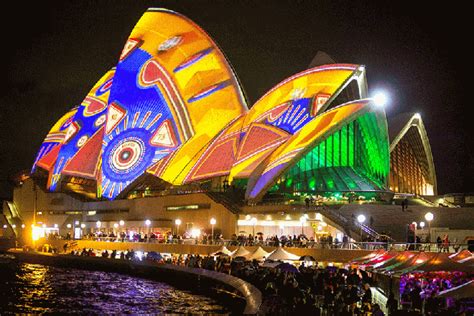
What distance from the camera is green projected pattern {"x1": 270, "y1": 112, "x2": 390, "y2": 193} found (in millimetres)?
40219

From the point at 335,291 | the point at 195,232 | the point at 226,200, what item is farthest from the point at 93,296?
the point at 195,232

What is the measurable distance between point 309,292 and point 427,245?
7.70 meters

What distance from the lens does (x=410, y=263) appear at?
18609mm

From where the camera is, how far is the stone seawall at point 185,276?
2189 cm

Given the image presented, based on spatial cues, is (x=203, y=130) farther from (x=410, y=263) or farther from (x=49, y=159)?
(x=410, y=263)

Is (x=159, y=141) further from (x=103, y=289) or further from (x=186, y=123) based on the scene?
(x=103, y=289)

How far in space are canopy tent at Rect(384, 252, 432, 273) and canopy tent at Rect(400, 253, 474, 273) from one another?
0.26 meters

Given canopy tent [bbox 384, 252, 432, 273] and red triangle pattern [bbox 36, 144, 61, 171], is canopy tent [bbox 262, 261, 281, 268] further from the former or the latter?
red triangle pattern [bbox 36, 144, 61, 171]

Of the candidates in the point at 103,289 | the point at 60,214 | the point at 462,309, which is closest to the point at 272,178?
the point at 103,289

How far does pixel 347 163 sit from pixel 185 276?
55.3 ft

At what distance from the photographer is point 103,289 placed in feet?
94.6

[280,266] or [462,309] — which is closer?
[462,309]

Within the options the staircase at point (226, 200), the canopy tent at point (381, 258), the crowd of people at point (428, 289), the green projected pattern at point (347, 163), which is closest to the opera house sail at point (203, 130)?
the green projected pattern at point (347, 163)

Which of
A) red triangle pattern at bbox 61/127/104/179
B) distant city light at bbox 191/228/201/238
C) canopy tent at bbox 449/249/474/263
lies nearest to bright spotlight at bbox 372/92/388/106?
distant city light at bbox 191/228/201/238
